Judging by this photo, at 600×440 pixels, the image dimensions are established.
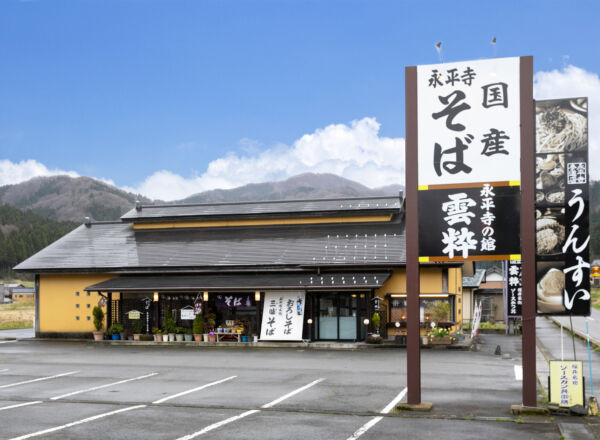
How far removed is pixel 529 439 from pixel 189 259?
1987 centimetres

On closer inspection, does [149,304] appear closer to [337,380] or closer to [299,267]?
[299,267]

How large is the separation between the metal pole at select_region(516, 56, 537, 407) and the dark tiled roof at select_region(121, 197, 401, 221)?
15.8m

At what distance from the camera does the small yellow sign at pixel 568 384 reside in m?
10.2

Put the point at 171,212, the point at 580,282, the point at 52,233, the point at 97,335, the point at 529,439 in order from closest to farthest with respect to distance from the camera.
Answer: the point at 529,439
the point at 580,282
the point at 97,335
the point at 171,212
the point at 52,233

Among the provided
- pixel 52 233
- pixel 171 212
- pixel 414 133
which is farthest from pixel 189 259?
pixel 52 233

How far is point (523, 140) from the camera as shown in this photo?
10641 millimetres

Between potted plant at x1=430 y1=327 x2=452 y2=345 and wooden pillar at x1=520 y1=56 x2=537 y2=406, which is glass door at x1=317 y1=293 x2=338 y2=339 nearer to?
potted plant at x1=430 y1=327 x2=452 y2=345

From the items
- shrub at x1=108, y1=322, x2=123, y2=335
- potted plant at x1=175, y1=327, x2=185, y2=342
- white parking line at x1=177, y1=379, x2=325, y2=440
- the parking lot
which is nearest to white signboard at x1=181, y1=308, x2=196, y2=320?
potted plant at x1=175, y1=327, x2=185, y2=342

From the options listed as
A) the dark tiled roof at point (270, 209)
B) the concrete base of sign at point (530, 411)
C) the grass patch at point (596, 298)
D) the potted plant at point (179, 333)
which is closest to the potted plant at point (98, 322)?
the potted plant at point (179, 333)

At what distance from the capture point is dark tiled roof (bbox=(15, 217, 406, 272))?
82.7 feet

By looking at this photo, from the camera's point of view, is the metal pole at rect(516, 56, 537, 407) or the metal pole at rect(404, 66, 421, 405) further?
the metal pole at rect(404, 66, 421, 405)

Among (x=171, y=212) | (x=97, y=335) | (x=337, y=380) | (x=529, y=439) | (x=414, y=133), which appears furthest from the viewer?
(x=171, y=212)

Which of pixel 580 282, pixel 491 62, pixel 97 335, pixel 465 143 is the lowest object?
pixel 97 335

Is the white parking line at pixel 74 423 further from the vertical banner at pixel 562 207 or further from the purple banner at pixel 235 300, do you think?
the purple banner at pixel 235 300
